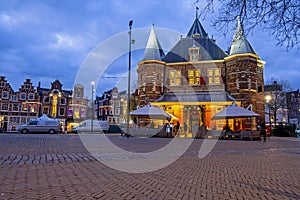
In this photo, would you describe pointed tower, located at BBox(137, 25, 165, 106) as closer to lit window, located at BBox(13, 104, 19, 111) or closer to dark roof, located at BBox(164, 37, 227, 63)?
dark roof, located at BBox(164, 37, 227, 63)

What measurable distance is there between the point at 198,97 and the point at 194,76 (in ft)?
11.0

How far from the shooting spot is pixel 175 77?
32.6 meters

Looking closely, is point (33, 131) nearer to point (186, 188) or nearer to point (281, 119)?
point (186, 188)

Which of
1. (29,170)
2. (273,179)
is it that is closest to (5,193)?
(29,170)

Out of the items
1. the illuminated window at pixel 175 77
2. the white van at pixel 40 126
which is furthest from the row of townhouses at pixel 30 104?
the illuminated window at pixel 175 77

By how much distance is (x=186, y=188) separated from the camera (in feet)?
15.3

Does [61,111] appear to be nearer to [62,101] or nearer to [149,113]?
[62,101]

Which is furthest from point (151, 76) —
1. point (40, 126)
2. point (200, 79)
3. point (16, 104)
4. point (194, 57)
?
point (16, 104)

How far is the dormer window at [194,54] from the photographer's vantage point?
104 feet

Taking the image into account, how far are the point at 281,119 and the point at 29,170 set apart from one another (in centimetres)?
6415

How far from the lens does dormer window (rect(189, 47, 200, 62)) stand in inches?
1252

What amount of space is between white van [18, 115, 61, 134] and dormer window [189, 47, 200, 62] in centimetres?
1920

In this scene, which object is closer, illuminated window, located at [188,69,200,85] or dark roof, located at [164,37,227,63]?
illuminated window, located at [188,69,200,85]

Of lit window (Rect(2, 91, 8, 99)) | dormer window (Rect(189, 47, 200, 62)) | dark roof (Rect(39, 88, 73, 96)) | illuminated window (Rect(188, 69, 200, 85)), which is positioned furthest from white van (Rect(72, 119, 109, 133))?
dark roof (Rect(39, 88, 73, 96))
